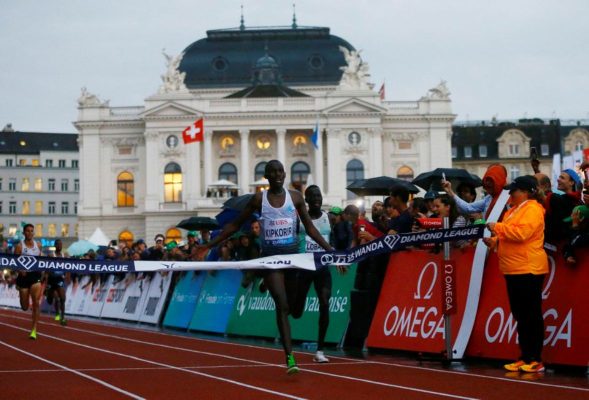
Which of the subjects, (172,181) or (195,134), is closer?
(195,134)

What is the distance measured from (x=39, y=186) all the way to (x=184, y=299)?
117 metres

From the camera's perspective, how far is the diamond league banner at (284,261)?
1238 cm

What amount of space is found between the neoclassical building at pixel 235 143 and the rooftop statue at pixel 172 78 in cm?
8

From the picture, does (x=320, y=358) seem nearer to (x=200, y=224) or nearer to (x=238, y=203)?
(x=238, y=203)

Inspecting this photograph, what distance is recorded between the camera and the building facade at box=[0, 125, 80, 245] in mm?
136625

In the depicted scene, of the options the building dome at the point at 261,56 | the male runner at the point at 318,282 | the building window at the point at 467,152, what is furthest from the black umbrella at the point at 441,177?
the building window at the point at 467,152

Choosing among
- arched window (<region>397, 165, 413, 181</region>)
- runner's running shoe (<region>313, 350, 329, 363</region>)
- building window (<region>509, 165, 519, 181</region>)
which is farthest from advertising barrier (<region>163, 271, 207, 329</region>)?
building window (<region>509, 165, 519, 181</region>)

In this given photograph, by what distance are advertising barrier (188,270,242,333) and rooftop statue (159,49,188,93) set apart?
236ft

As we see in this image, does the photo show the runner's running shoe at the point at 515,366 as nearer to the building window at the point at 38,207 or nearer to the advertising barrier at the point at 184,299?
the advertising barrier at the point at 184,299

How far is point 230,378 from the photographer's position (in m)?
11.5

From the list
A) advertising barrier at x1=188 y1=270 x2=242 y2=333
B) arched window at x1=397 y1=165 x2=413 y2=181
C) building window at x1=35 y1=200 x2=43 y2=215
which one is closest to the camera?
advertising barrier at x1=188 y1=270 x2=242 y2=333

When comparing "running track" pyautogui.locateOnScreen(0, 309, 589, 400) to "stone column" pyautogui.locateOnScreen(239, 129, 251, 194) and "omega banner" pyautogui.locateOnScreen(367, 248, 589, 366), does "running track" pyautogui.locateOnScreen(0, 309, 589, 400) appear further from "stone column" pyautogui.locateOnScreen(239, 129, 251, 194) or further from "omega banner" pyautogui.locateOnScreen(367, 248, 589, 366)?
"stone column" pyautogui.locateOnScreen(239, 129, 251, 194)

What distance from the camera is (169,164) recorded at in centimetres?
9275

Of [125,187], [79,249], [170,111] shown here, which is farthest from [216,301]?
[125,187]
